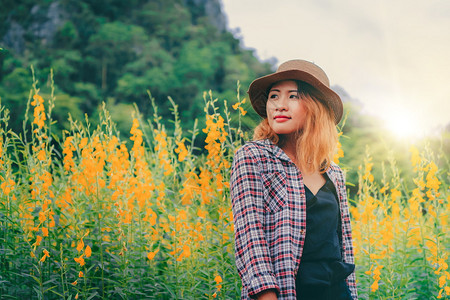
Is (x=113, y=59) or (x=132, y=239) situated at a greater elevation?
(x=113, y=59)

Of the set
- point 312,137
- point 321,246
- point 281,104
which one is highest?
point 281,104

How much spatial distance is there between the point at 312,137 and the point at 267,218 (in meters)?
0.37

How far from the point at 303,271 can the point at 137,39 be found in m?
27.1

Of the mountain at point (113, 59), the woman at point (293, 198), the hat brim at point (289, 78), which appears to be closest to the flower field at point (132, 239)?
the hat brim at point (289, 78)

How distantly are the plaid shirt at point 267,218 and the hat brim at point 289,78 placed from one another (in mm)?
257

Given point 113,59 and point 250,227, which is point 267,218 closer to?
point 250,227

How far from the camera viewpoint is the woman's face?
157cm

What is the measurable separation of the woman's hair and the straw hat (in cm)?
4

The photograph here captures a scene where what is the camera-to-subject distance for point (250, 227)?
1.37 meters

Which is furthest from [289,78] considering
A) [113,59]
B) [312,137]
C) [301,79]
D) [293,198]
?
[113,59]

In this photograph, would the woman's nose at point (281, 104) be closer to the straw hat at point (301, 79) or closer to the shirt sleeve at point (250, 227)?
the straw hat at point (301, 79)

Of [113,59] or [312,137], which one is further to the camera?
[113,59]

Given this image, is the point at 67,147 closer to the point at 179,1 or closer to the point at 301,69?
the point at 301,69

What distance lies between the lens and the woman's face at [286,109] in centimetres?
157
